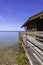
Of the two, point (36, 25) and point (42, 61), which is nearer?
point (42, 61)

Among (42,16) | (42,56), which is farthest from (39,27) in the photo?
(42,56)

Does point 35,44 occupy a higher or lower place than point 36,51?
higher

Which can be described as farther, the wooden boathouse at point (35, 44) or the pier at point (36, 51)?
the wooden boathouse at point (35, 44)

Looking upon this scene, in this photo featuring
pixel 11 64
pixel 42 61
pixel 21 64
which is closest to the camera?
pixel 42 61

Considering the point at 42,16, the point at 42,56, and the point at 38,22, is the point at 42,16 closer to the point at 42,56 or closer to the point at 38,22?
the point at 38,22

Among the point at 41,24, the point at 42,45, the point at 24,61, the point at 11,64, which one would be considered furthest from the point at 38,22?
the point at 42,45

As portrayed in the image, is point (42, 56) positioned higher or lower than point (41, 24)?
lower

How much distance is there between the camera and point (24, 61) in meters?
12.3

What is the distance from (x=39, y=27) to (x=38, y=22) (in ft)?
1.99

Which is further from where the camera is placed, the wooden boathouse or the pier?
the wooden boathouse

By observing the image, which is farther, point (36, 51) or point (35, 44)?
point (35, 44)

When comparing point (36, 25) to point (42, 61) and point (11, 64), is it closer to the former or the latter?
point (11, 64)

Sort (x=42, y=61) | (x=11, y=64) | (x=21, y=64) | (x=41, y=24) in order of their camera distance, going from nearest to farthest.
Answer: (x=42, y=61)
(x=21, y=64)
(x=41, y=24)
(x=11, y=64)

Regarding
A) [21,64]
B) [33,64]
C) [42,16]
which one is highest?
[42,16]
